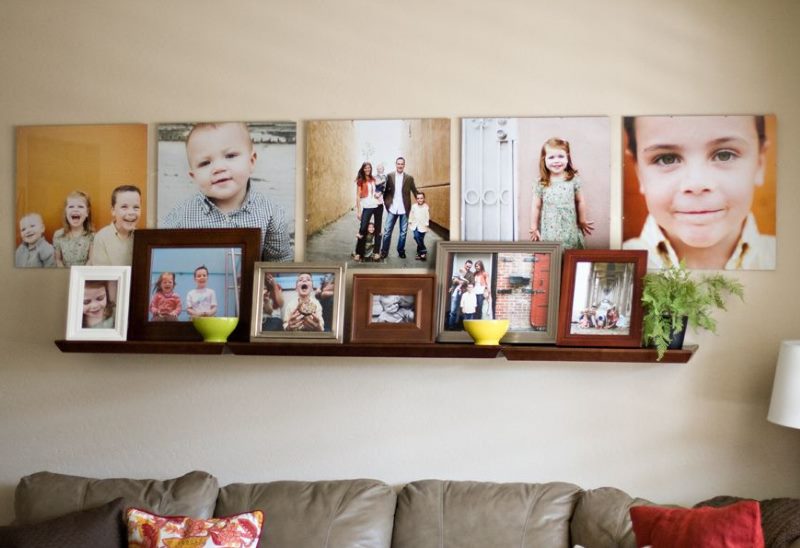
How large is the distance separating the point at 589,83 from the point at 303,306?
1.33m

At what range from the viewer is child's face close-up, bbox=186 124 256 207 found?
134 inches

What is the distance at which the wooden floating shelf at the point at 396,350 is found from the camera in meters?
3.05

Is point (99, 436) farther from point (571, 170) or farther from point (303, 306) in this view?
point (571, 170)

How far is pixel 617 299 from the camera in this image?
3137 mm

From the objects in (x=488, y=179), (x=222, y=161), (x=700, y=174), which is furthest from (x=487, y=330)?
(x=222, y=161)

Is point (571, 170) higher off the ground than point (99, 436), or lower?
higher

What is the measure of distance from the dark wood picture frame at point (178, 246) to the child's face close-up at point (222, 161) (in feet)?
0.46

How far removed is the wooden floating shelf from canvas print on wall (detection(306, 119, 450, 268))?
357 millimetres

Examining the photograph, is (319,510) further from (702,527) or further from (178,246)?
(702,527)

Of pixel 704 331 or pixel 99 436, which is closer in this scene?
pixel 704 331

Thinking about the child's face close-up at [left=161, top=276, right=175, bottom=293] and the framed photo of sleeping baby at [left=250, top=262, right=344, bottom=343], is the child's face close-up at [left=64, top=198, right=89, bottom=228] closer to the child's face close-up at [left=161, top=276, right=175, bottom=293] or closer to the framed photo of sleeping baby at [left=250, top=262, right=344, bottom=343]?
the child's face close-up at [left=161, top=276, right=175, bottom=293]

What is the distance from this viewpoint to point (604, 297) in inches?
124

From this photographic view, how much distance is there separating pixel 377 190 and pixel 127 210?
0.98 m

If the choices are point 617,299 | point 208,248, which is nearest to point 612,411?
point 617,299
